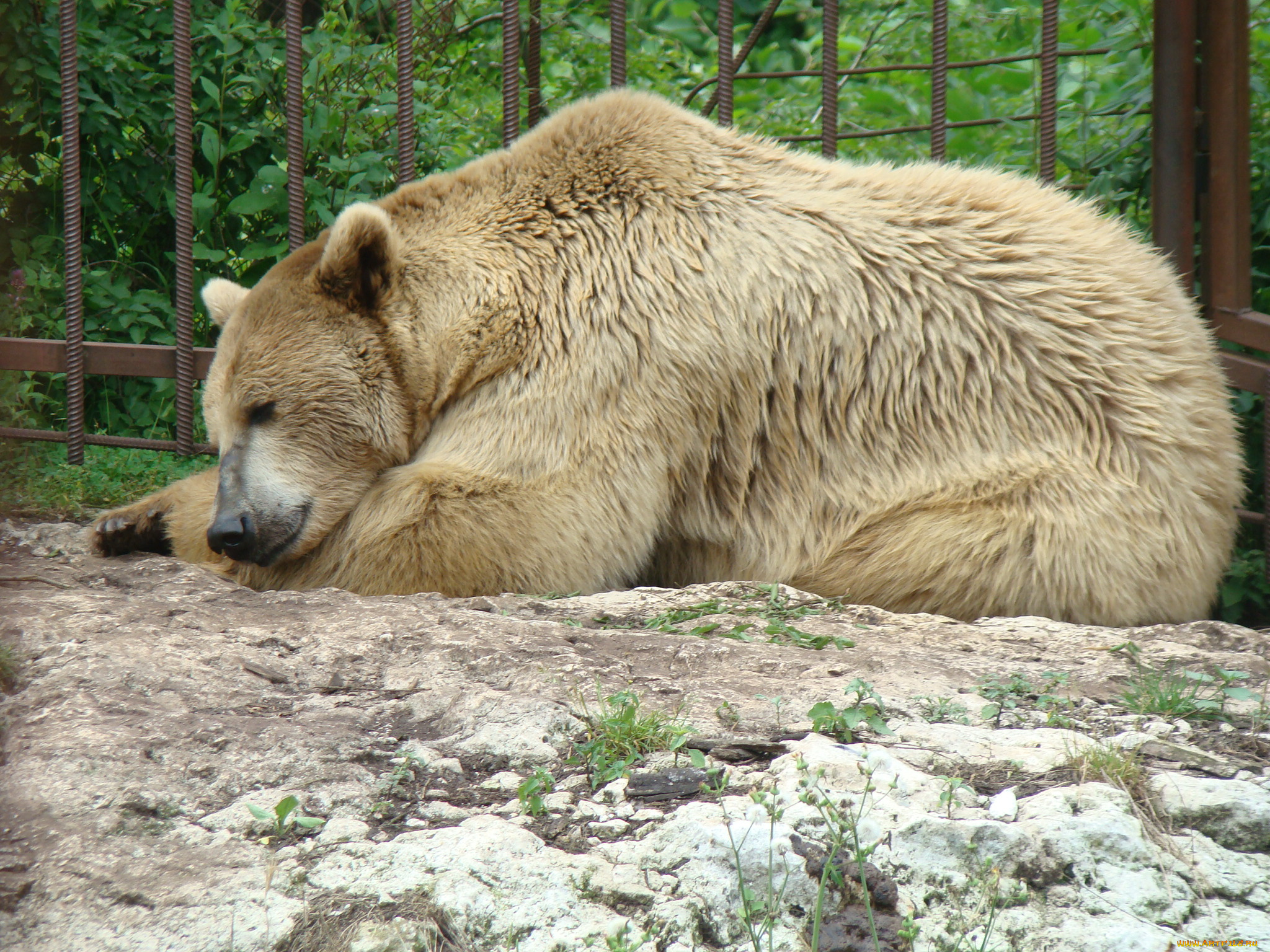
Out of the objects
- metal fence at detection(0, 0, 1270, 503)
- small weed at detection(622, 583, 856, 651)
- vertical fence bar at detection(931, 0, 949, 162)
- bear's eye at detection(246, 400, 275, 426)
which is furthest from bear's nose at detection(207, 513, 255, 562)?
vertical fence bar at detection(931, 0, 949, 162)

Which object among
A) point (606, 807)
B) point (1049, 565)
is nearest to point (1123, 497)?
point (1049, 565)

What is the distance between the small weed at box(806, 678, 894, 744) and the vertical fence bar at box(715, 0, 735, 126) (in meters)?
2.83

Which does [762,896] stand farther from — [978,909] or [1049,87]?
[1049,87]

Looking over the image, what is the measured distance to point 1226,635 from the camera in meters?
2.94

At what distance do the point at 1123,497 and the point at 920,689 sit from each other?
4.25 feet

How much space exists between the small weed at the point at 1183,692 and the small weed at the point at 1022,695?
0.14m

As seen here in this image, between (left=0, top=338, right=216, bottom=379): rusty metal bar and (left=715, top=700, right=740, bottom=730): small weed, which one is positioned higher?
(left=0, top=338, right=216, bottom=379): rusty metal bar

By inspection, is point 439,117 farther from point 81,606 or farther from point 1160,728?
point 1160,728

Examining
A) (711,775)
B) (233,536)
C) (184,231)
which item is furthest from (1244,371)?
(184,231)

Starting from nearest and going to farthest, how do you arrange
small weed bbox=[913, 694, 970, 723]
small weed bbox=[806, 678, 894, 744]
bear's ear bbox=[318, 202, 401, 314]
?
1. small weed bbox=[806, 678, 894, 744]
2. small weed bbox=[913, 694, 970, 723]
3. bear's ear bbox=[318, 202, 401, 314]

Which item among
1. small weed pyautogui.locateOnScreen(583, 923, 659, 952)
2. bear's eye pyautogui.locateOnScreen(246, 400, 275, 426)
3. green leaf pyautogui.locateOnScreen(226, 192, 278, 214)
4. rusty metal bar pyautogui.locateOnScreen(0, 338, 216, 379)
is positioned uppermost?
green leaf pyautogui.locateOnScreen(226, 192, 278, 214)

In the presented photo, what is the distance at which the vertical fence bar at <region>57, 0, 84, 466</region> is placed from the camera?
13.7ft

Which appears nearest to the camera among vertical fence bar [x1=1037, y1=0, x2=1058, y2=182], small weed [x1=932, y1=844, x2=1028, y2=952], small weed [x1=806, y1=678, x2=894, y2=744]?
small weed [x1=932, y1=844, x2=1028, y2=952]

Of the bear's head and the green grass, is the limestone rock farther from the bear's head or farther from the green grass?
the green grass
